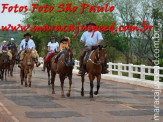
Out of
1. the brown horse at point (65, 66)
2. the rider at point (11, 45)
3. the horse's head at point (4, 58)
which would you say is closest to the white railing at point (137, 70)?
the brown horse at point (65, 66)

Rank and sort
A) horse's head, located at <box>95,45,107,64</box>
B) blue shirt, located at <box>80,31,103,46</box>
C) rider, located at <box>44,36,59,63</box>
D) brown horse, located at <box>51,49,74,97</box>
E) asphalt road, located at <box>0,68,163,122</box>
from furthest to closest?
1. rider, located at <box>44,36,59,63</box>
2. blue shirt, located at <box>80,31,103,46</box>
3. brown horse, located at <box>51,49,74,97</box>
4. horse's head, located at <box>95,45,107,64</box>
5. asphalt road, located at <box>0,68,163,122</box>

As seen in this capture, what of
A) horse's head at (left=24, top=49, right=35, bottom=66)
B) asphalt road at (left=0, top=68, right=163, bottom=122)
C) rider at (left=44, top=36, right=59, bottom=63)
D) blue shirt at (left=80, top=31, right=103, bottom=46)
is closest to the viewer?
asphalt road at (left=0, top=68, right=163, bottom=122)

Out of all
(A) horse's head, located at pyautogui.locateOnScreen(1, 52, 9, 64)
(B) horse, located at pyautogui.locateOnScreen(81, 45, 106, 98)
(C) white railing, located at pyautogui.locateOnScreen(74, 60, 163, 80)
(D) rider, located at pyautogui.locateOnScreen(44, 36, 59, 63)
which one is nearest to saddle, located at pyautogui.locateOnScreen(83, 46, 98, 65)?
(B) horse, located at pyautogui.locateOnScreen(81, 45, 106, 98)

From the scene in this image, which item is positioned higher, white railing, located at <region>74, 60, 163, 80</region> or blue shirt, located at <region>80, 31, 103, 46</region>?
blue shirt, located at <region>80, 31, 103, 46</region>

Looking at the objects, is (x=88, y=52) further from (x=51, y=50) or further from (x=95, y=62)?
(x=51, y=50)

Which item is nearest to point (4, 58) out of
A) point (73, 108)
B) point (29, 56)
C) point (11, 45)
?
point (11, 45)

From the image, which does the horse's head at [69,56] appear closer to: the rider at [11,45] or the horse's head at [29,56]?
the horse's head at [29,56]

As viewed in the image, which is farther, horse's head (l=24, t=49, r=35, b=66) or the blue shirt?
horse's head (l=24, t=49, r=35, b=66)

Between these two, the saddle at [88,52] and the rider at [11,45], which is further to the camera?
the rider at [11,45]

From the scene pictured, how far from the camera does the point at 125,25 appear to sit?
2466 inches

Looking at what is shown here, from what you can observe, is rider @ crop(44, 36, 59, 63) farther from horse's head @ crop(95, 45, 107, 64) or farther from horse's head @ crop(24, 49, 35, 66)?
horse's head @ crop(95, 45, 107, 64)

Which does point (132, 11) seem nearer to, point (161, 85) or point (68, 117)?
point (161, 85)

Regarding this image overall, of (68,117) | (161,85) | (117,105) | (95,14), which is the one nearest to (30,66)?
(161,85)

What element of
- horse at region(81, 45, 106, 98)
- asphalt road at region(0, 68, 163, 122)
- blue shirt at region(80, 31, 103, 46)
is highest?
blue shirt at region(80, 31, 103, 46)
